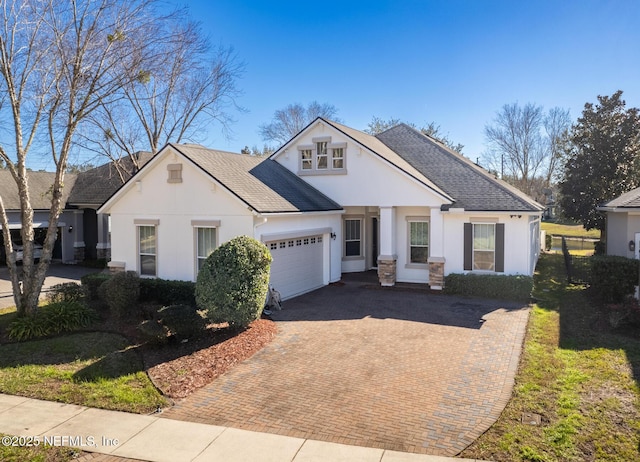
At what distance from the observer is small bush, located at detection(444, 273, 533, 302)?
1628 centimetres

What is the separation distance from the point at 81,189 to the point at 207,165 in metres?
17.4

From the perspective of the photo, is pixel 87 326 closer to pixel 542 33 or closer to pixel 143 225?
pixel 143 225

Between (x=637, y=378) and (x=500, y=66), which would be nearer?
(x=637, y=378)

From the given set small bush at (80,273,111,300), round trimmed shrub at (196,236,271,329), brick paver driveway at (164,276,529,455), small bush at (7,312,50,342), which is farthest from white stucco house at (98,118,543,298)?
small bush at (7,312,50,342)

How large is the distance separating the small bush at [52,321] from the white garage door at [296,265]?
5802 mm

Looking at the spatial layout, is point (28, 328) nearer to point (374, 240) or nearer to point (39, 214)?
point (374, 240)

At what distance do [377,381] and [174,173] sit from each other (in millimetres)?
10540

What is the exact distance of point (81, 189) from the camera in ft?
96.0

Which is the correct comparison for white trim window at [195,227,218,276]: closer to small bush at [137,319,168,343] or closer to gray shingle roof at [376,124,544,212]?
small bush at [137,319,168,343]

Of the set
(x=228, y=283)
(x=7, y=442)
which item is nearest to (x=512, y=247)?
(x=228, y=283)

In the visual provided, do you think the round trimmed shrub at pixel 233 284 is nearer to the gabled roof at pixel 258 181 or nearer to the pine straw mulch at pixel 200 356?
the pine straw mulch at pixel 200 356

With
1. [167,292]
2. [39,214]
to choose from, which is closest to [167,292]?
[167,292]

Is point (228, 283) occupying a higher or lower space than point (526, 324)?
higher

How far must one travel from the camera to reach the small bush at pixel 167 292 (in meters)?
15.1
